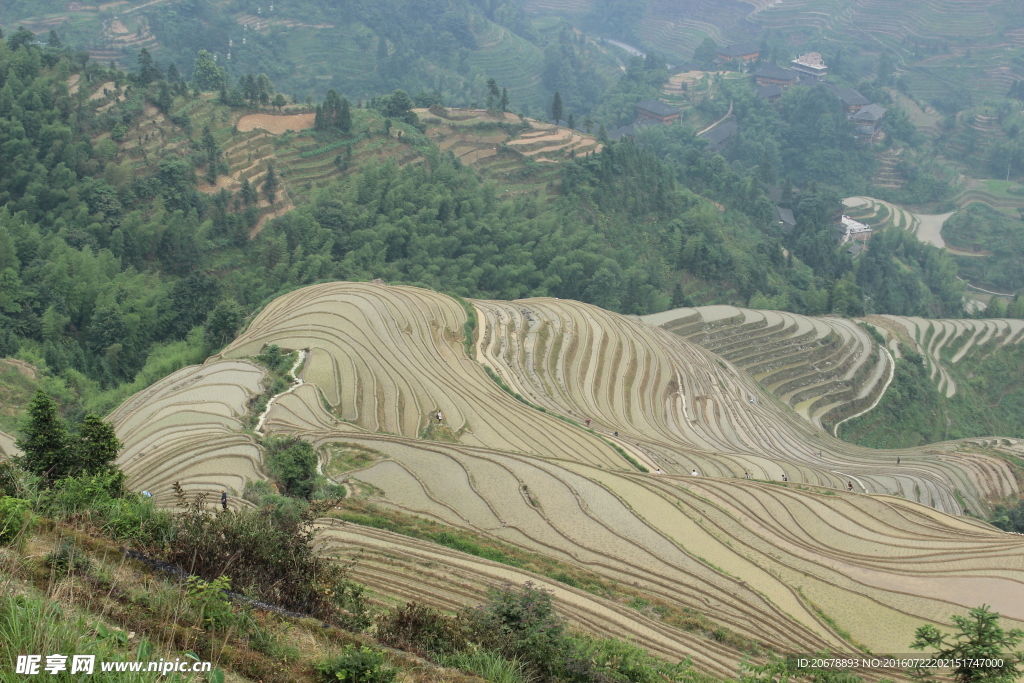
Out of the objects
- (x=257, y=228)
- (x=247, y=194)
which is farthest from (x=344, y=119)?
(x=257, y=228)

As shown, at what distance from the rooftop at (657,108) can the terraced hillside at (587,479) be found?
47.5 meters

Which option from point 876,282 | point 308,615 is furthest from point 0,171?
point 876,282

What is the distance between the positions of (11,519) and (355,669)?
3.42 meters

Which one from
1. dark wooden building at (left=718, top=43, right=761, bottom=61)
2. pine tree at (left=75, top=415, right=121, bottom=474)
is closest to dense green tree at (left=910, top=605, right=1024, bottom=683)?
pine tree at (left=75, top=415, right=121, bottom=474)

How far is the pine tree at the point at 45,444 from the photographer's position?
10.4 meters

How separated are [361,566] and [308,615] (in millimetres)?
3125

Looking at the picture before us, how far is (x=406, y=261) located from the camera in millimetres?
34062

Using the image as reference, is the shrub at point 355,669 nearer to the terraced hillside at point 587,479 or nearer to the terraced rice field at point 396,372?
the terraced hillside at point 587,479

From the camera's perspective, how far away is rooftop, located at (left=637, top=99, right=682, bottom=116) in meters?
69.1

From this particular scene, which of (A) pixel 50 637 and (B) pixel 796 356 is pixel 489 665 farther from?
(B) pixel 796 356

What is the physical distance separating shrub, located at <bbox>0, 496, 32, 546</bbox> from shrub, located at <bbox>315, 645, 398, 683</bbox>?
A: 302 cm

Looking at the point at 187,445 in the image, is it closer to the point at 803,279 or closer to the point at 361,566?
the point at 361,566

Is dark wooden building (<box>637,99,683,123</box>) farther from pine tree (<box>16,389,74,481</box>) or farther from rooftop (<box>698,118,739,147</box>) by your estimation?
pine tree (<box>16,389,74,481</box>)

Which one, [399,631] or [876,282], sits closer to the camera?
[399,631]
